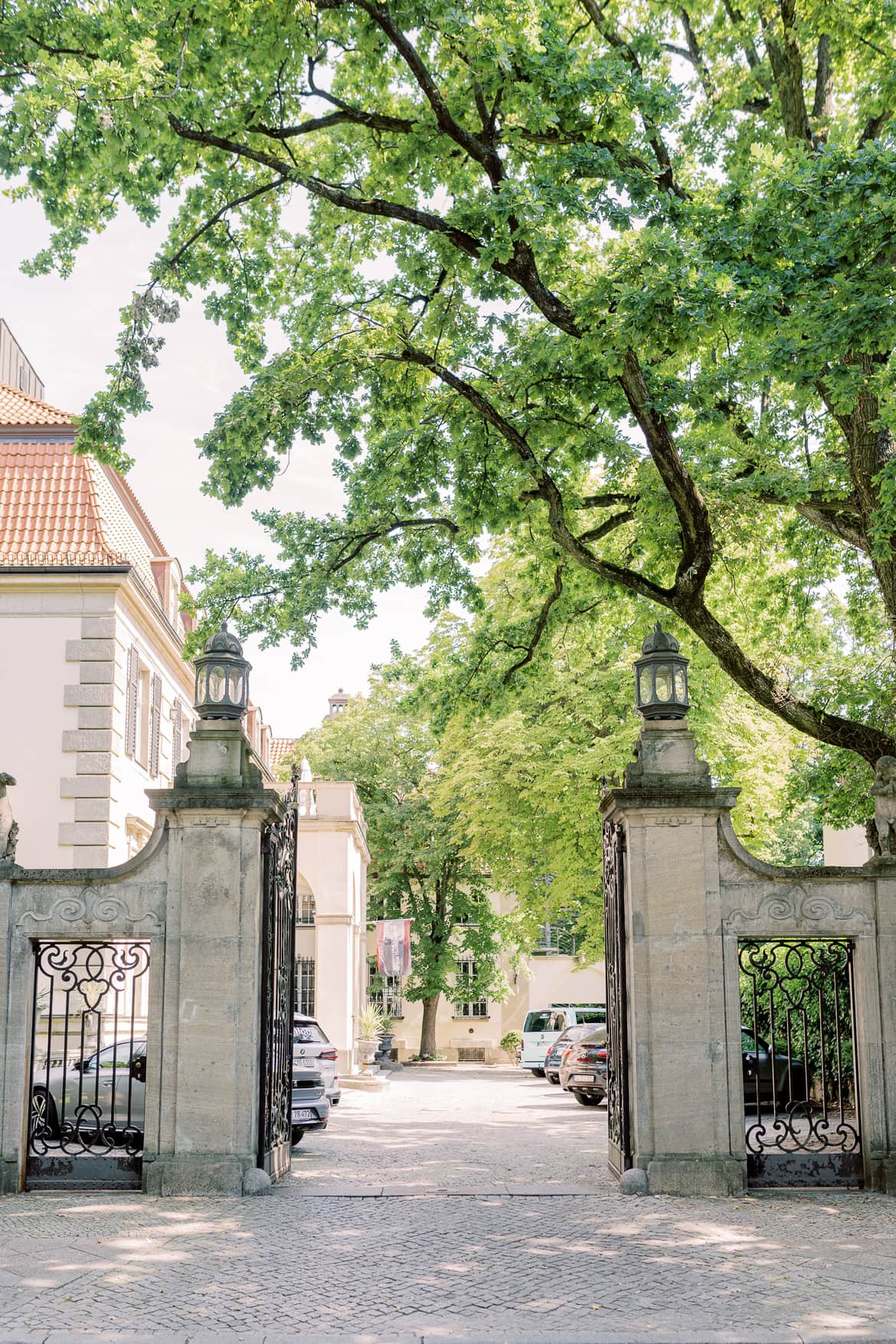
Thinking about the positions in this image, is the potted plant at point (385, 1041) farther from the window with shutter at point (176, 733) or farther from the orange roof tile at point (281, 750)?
the window with shutter at point (176, 733)

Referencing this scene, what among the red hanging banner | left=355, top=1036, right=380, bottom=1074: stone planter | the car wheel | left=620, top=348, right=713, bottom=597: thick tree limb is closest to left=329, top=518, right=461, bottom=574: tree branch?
left=620, top=348, right=713, bottom=597: thick tree limb

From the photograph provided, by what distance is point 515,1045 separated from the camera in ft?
169

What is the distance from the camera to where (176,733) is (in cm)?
2742

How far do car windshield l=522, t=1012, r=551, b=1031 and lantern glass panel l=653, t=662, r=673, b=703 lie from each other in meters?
31.0

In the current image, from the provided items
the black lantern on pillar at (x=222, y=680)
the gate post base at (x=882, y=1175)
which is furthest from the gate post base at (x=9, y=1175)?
the gate post base at (x=882, y=1175)

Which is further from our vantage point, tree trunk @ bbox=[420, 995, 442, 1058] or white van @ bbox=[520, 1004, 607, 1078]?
tree trunk @ bbox=[420, 995, 442, 1058]

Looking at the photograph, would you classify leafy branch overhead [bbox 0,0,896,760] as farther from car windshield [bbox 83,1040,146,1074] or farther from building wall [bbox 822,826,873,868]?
building wall [bbox 822,826,873,868]

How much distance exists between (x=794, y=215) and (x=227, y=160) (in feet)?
20.4

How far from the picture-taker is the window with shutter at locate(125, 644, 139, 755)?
21.8 meters

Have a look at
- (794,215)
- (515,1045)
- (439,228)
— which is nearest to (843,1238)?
(794,215)

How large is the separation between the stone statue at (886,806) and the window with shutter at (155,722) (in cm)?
1568

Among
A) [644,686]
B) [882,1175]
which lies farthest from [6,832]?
[882,1175]

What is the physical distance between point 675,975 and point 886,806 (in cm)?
245

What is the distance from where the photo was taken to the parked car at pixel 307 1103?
15461mm
